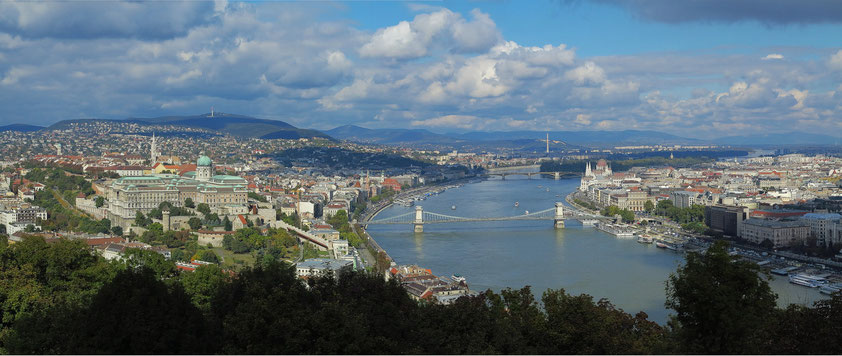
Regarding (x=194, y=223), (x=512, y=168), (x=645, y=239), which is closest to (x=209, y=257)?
(x=194, y=223)

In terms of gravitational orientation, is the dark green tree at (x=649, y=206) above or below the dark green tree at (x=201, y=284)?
below

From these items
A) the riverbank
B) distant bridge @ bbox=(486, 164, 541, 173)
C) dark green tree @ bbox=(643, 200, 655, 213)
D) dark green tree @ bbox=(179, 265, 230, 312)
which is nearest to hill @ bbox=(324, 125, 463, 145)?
distant bridge @ bbox=(486, 164, 541, 173)

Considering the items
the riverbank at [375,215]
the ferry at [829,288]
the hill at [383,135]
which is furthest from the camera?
the hill at [383,135]

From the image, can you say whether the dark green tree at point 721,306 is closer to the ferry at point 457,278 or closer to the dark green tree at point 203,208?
Result: the ferry at point 457,278

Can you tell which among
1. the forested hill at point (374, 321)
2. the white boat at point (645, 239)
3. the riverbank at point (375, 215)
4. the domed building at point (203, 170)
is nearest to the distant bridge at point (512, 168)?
the riverbank at point (375, 215)

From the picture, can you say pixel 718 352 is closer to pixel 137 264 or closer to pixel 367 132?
pixel 137 264

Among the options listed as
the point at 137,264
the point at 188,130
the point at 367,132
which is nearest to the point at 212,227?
the point at 137,264
